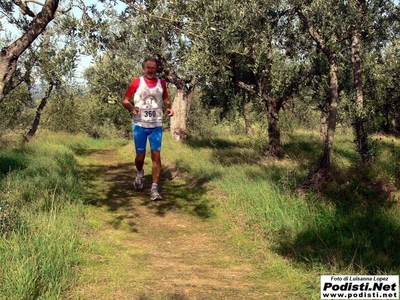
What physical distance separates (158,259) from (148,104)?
11.1 feet

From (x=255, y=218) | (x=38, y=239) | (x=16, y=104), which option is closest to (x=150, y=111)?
(x=255, y=218)

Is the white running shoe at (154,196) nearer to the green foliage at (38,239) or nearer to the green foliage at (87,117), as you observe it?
the green foliage at (38,239)

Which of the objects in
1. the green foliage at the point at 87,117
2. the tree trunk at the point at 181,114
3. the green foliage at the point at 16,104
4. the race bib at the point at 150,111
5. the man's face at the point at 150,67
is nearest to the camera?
the man's face at the point at 150,67

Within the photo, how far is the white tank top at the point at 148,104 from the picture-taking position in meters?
6.69

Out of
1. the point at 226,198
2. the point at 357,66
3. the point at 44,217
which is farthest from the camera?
the point at 357,66

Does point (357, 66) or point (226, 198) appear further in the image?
point (357, 66)

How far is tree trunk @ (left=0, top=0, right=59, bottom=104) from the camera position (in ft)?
15.4

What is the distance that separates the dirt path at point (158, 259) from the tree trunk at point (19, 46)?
90.5 inches

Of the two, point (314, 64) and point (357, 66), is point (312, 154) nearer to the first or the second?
point (357, 66)

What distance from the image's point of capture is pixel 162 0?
5.41 metres

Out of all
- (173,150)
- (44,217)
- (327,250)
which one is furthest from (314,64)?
(44,217)

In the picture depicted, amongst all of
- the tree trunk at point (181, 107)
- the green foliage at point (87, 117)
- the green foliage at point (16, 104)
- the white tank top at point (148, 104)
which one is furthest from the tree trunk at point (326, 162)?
the green foliage at point (87, 117)

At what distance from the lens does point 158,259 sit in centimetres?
414

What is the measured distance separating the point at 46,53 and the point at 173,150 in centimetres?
643
